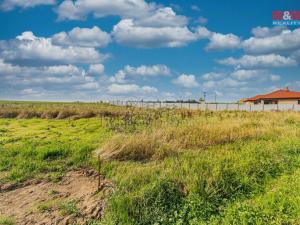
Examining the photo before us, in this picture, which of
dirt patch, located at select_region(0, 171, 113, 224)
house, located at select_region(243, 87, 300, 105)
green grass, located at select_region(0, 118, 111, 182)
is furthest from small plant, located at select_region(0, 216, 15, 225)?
house, located at select_region(243, 87, 300, 105)

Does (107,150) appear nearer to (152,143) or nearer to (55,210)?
(152,143)

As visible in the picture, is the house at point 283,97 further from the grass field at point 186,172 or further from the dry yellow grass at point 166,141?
the grass field at point 186,172

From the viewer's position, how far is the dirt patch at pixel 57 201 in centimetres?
520

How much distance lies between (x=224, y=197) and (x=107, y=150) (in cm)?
372

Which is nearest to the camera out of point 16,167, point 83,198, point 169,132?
point 83,198

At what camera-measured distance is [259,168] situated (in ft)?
21.6

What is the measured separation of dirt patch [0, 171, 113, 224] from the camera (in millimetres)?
5199

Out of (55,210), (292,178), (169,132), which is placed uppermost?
(169,132)

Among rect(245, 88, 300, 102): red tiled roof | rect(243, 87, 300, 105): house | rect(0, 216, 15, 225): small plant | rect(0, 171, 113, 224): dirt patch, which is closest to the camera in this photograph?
rect(0, 216, 15, 225): small plant

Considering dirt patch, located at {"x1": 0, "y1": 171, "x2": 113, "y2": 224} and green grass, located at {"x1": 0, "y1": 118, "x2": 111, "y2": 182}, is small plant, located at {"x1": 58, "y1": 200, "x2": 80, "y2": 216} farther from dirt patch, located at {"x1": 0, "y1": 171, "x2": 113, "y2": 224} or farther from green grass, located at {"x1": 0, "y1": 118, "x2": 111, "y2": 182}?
green grass, located at {"x1": 0, "y1": 118, "x2": 111, "y2": 182}

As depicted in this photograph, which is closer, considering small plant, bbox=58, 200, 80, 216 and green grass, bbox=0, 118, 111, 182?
small plant, bbox=58, 200, 80, 216

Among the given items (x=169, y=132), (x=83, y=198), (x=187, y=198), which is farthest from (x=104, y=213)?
(x=169, y=132)

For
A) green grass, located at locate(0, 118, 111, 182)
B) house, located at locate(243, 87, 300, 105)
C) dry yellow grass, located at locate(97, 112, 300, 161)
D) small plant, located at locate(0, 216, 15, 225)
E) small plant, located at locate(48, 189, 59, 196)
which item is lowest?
small plant, located at locate(0, 216, 15, 225)

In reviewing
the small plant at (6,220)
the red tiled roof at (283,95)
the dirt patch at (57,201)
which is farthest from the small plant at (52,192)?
the red tiled roof at (283,95)
